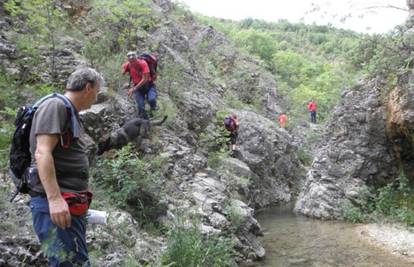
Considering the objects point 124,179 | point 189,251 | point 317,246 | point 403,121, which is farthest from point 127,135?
point 403,121

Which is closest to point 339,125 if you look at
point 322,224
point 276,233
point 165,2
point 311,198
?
point 311,198

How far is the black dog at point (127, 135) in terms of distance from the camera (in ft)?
27.9

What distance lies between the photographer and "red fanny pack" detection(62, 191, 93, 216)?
3.23m

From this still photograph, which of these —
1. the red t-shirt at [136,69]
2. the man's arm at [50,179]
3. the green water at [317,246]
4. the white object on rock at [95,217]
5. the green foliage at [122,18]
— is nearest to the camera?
the man's arm at [50,179]

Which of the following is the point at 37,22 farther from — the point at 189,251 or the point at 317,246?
the point at 317,246

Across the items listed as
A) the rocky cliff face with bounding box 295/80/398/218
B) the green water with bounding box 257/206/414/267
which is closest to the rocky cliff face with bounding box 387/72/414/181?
the rocky cliff face with bounding box 295/80/398/218

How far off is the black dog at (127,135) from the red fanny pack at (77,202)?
5.07m

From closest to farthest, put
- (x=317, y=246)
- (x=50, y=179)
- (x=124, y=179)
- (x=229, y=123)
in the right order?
(x=50, y=179)
(x=124, y=179)
(x=317, y=246)
(x=229, y=123)

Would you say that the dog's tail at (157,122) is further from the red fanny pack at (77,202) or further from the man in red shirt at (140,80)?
the red fanny pack at (77,202)

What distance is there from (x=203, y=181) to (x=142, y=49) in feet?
18.3

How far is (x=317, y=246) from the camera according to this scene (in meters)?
10.3

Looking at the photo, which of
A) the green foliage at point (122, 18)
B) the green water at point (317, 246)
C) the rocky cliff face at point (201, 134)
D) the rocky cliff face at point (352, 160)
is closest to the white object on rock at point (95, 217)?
the rocky cliff face at point (201, 134)

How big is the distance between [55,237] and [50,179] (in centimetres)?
42

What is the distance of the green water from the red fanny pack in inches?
240
